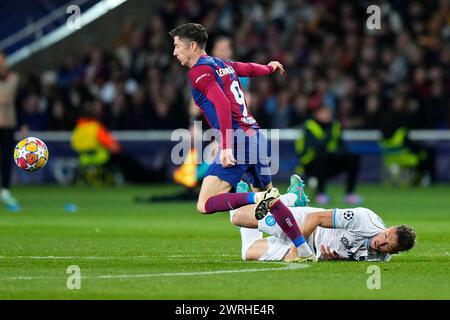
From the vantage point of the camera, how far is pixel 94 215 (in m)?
17.1

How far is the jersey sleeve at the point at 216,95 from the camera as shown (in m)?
9.91

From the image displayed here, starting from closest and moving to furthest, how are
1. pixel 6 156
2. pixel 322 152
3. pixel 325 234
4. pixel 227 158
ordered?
pixel 227 158 < pixel 325 234 < pixel 6 156 < pixel 322 152

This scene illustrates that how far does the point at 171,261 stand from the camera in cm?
1056

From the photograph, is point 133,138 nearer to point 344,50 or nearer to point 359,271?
point 344,50

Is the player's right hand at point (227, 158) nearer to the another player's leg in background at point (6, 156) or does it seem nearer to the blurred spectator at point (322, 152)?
the another player's leg in background at point (6, 156)

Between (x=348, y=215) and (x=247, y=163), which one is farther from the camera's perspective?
(x=247, y=163)

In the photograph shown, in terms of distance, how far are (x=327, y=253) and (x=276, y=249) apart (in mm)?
471

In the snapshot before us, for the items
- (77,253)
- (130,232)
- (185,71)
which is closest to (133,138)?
(185,71)

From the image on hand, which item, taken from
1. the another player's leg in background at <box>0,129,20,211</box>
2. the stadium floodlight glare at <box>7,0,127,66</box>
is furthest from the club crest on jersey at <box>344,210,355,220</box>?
the stadium floodlight glare at <box>7,0,127,66</box>

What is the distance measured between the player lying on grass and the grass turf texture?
0.19m

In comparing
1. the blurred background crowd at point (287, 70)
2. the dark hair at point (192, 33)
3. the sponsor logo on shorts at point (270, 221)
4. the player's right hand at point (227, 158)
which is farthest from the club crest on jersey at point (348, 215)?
the blurred background crowd at point (287, 70)

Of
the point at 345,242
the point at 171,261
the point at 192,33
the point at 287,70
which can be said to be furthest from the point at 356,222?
the point at 287,70

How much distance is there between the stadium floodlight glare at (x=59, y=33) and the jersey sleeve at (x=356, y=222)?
19926mm

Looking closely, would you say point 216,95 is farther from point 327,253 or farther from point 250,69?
point 327,253
